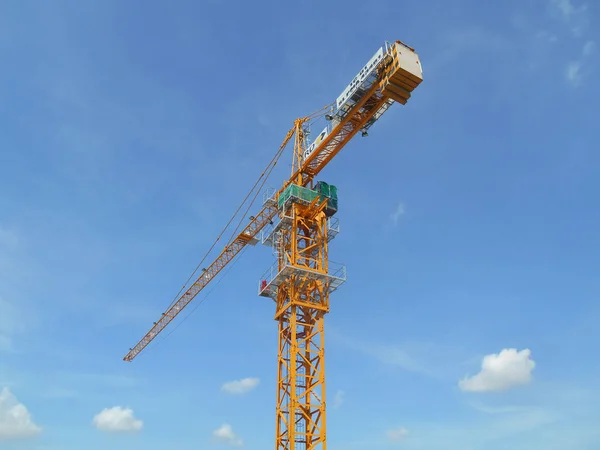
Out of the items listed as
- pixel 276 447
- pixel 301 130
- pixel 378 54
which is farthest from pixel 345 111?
pixel 276 447

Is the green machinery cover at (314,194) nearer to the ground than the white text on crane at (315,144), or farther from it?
nearer to the ground

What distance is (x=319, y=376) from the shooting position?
3862cm

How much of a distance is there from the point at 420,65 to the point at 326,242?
1478 centimetres

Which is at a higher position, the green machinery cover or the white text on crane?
the white text on crane

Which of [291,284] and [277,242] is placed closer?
[291,284]

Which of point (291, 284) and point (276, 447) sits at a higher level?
point (291, 284)

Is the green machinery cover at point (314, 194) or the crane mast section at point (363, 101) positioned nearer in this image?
the crane mast section at point (363, 101)

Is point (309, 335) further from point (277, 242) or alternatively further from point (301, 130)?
point (301, 130)

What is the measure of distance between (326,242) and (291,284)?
15.9 feet

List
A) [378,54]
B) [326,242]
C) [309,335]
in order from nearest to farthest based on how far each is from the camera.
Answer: [378,54] → [309,335] → [326,242]

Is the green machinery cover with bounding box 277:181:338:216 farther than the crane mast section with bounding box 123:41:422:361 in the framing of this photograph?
Yes

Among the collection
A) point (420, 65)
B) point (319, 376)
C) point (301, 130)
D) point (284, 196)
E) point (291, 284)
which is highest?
point (301, 130)

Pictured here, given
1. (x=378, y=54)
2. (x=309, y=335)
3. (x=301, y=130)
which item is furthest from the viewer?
(x=301, y=130)

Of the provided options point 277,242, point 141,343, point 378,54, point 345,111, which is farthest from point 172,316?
point 378,54
